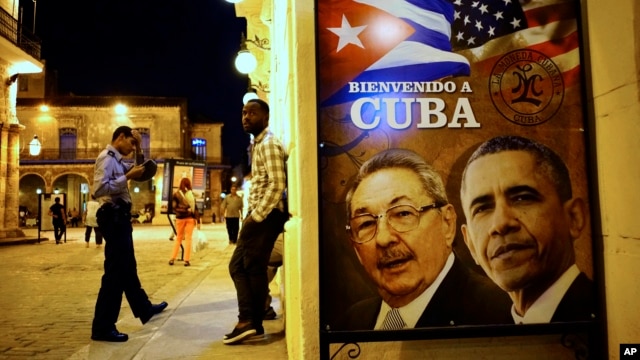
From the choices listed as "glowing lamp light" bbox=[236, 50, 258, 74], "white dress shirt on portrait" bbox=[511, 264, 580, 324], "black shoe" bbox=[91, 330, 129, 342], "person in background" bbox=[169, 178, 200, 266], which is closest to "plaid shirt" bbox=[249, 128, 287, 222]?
"black shoe" bbox=[91, 330, 129, 342]

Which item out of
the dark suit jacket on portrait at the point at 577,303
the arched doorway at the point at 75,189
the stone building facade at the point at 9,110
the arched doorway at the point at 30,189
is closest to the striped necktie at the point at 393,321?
the dark suit jacket on portrait at the point at 577,303

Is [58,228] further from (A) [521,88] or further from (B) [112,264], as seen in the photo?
(A) [521,88]

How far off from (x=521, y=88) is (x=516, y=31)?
13.6 inches

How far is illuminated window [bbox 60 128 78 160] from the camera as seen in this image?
4278 cm

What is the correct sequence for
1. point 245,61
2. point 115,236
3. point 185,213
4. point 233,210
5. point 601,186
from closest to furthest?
point 601,186, point 115,236, point 245,61, point 185,213, point 233,210

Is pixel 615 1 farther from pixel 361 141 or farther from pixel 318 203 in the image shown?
pixel 318 203

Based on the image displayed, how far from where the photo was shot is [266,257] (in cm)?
402

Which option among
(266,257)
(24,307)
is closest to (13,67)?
(24,307)

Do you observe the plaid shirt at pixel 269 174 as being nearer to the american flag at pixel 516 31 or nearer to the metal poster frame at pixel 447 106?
the metal poster frame at pixel 447 106

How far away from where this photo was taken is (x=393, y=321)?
8.84ft

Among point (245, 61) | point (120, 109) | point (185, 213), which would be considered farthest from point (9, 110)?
point (120, 109)

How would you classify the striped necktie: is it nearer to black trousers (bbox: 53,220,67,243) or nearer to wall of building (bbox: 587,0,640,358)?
wall of building (bbox: 587,0,640,358)

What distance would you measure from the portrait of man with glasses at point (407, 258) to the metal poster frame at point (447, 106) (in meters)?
0.02

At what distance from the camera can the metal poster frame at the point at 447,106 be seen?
8.87ft
